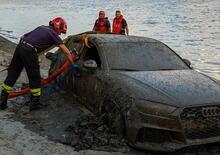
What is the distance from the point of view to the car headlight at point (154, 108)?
6375mm

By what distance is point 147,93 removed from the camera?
6.72 m

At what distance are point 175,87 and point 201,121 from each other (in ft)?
2.36

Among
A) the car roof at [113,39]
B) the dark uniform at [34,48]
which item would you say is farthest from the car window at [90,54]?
the dark uniform at [34,48]

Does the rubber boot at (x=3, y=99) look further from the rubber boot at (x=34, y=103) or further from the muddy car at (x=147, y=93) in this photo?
the muddy car at (x=147, y=93)

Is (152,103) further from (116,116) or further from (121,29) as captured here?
(121,29)

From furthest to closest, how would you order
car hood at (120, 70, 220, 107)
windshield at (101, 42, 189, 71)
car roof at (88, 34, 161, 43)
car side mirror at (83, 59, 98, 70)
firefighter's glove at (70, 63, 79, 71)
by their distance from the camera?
car roof at (88, 34, 161, 43)
firefighter's glove at (70, 63, 79, 71)
windshield at (101, 42, 189, 71)
car side mirror at (83, 59, 98, 70)
car hood at (120, 70, 220, 107)

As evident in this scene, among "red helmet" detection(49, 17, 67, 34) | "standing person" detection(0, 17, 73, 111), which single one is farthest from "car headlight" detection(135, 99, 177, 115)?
"red helmet" detection(49, 17, 67, 34)

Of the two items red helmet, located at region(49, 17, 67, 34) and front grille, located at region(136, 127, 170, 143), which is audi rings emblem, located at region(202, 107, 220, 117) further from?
red helmet, located at region(49, 17, 67, 34)

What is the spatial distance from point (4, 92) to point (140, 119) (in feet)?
11.0

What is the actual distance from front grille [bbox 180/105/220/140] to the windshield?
5.58ft

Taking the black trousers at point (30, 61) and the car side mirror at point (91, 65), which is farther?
the black trousers at point (30, 61)

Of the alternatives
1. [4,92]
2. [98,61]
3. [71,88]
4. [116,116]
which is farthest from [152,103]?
[4,92]

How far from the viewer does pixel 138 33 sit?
105 ft

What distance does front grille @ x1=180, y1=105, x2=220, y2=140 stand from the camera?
6.33m
